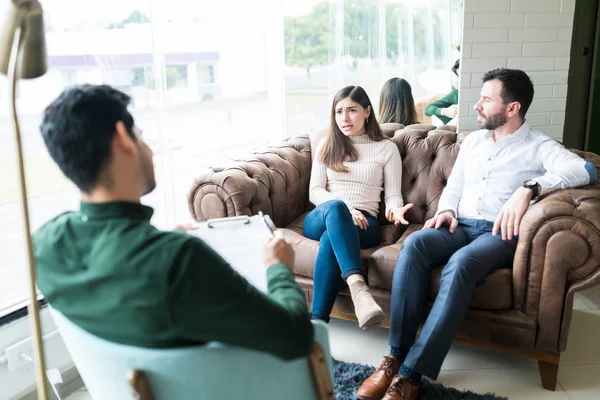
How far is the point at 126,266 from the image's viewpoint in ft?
2.80

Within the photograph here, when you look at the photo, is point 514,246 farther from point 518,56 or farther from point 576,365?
point 518,56

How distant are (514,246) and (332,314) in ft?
2.77

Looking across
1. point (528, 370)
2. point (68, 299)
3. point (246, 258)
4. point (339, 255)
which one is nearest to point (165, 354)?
point (68, 299)

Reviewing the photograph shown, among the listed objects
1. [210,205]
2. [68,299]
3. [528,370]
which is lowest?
[528,370]

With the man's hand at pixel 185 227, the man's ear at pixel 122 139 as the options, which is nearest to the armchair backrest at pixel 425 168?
the man's hand at pixel 185 227

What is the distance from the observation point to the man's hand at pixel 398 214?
253cm

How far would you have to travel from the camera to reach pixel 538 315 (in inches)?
80.0

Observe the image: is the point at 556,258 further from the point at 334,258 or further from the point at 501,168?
the point at 334,258

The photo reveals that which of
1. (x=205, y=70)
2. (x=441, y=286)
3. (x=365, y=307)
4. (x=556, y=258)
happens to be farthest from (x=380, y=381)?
(x=205, y=70)

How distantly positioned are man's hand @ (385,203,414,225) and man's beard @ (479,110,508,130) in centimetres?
50

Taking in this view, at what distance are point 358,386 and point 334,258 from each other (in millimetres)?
515

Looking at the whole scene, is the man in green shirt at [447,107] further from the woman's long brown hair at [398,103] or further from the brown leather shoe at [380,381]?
the brown leather shoe at [380,381]

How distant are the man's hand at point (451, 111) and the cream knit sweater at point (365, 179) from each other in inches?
28.3

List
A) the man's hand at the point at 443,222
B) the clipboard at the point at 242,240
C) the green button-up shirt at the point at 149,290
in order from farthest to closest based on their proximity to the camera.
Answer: the man's hand at the point at 443,222 < the clipboard at the point at 242,240 < the green button-up shirt at the point at 149,290
